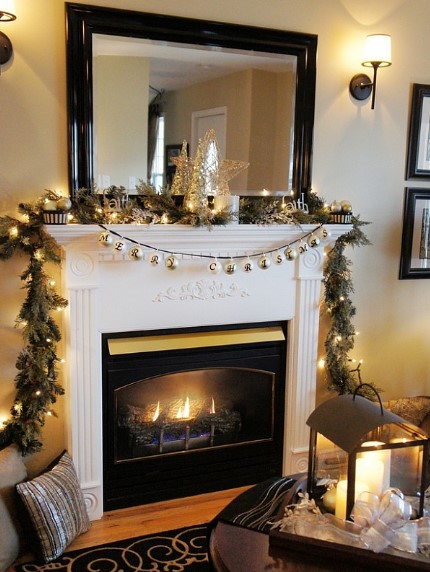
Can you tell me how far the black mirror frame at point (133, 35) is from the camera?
2.54 m

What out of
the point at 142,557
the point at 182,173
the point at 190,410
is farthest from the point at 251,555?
the point at 182,173

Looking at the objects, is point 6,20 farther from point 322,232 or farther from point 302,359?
point 302,359

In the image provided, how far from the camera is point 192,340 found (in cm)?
292

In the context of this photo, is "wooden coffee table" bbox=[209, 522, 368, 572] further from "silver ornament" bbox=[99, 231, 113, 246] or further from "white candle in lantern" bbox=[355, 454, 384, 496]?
"silver ornament" bbox=[99, 231, 113, 246]

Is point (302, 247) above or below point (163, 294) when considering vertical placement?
above

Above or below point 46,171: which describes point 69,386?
below

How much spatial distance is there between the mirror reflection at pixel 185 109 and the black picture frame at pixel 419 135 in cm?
75

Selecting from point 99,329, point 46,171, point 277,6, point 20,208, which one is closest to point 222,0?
point 277,6

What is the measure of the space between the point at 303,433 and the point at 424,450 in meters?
1.46

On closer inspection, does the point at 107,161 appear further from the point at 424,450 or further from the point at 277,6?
the point at 424,450

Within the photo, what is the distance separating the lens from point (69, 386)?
2727mm

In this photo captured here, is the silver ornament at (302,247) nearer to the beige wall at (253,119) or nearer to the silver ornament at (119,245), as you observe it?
the beige wall at (253,119)

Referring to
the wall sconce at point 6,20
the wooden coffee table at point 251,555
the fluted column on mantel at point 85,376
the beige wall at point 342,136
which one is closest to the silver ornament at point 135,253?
the fluted column on mantel at point 85,376

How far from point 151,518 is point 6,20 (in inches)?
90.3
